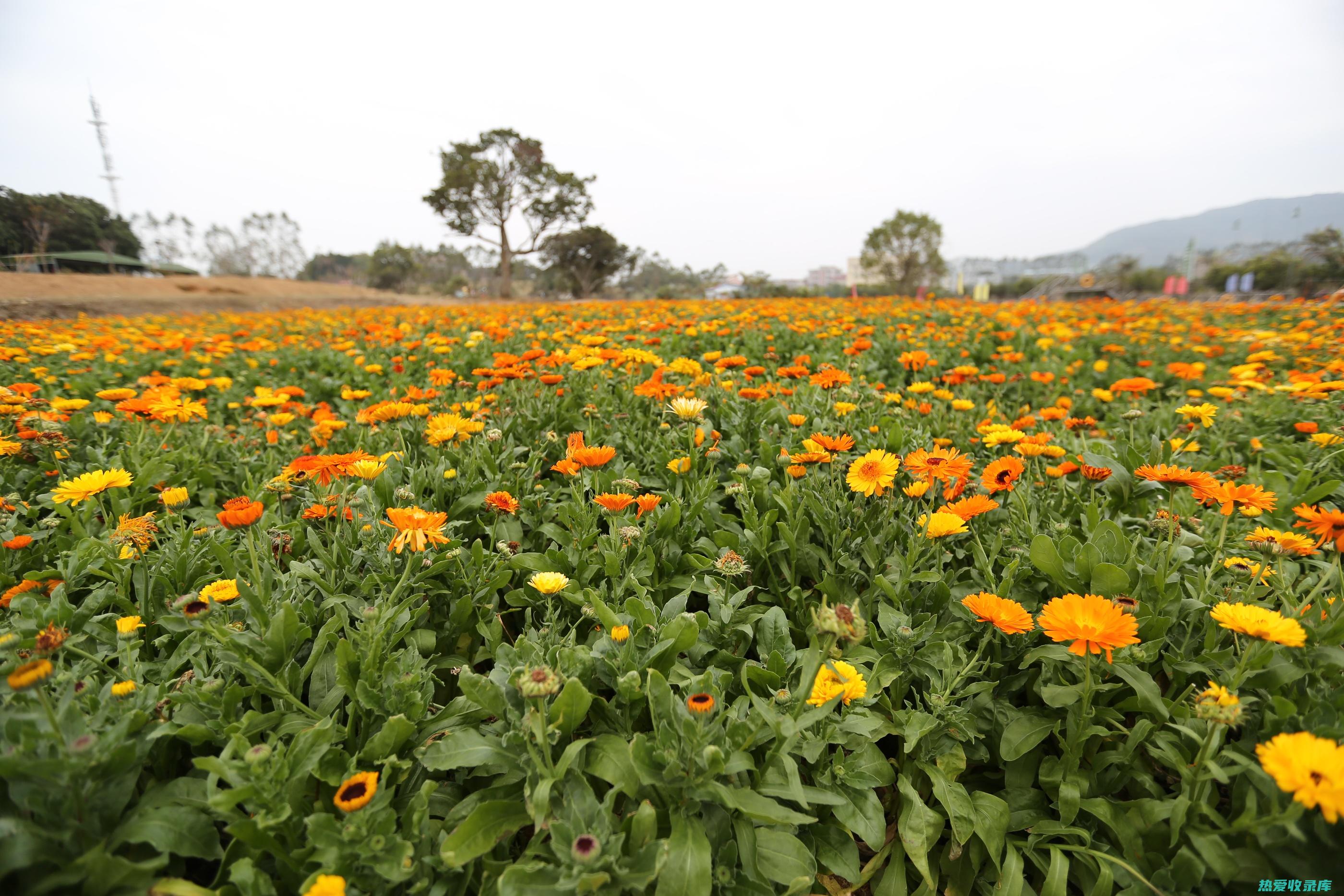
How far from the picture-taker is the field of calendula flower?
97 cm

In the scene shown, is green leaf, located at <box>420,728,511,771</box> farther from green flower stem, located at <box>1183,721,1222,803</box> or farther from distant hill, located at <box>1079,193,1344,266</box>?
distant hill, located at <box>1079,193,1344,266</box>

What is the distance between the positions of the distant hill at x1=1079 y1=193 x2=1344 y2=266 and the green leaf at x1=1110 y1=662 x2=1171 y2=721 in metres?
19.5

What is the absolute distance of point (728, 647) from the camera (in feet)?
5.02

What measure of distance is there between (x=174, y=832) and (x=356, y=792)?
346 mm

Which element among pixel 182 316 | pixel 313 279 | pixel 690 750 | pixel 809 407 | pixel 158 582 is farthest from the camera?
pixel 313 279

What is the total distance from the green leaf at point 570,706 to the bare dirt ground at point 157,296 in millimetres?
7522

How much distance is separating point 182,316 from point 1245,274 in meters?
25.3

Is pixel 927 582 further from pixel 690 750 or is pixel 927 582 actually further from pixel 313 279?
pixel 313 279

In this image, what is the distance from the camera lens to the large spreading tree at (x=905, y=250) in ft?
98.4

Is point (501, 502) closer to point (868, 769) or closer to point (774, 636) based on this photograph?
point (774, 636)

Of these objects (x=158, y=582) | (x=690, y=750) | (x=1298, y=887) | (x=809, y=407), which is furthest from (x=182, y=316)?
(x=1298, y=887)

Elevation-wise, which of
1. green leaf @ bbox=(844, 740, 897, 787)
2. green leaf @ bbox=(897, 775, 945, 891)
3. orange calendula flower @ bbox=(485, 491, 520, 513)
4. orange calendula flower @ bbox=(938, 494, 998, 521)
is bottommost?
green leaf @ bbox=(897, 775, 945, 891)

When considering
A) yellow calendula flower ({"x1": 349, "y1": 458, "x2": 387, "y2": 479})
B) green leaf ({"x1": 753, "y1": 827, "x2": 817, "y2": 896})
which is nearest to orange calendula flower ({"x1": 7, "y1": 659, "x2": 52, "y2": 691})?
yellow calendula flower ({"x1": 349, "y1": 458, "x2": 387, "y2": 479})

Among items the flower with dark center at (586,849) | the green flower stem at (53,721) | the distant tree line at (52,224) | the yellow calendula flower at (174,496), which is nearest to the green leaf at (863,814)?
the flower with dark center at (586,849)
